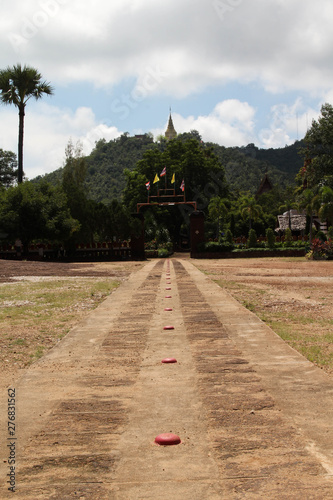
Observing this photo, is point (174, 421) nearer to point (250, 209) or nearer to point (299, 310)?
point (299, 310)

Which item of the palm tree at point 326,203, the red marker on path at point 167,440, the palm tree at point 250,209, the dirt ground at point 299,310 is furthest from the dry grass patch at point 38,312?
the palm tree at point 250,209

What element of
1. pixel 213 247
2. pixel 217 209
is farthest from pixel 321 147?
pixel 213 247

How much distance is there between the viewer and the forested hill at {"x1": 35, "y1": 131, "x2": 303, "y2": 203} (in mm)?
93950

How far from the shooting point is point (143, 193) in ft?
168

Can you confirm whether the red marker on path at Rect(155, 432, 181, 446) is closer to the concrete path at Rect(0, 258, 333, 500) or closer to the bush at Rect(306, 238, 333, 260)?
the concrete path at Rect(0, 258, 333, 500)

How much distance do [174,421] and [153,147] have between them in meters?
112

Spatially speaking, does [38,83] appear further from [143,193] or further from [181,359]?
[181,359]

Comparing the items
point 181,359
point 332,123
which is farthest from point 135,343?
point 332,123

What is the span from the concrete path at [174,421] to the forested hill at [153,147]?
7859cm

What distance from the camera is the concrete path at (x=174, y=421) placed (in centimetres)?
269

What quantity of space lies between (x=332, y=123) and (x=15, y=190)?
29.0 m

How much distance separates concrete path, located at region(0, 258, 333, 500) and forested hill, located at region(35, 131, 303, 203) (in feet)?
258

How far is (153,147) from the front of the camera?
113 metres

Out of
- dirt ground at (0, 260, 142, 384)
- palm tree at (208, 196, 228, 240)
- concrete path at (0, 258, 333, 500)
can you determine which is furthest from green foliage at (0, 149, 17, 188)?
concrete path at (0, 258, 333, 500)
